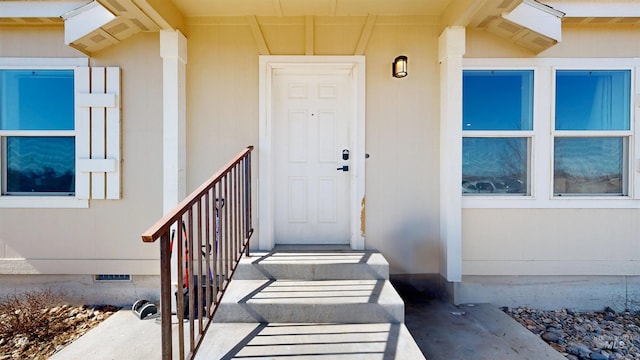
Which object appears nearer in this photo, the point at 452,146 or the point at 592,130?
the point at 452,146

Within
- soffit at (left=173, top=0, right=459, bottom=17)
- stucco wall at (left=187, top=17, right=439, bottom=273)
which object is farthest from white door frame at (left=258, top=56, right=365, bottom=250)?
soffit at (left=173, top=0, right=459, bottom=17)

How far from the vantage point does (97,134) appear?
3.21 meters

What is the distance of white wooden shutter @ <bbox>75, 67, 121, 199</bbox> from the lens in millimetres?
3191

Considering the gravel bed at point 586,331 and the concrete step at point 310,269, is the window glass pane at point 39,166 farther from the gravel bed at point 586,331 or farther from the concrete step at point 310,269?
the gravel bed at point 586,331

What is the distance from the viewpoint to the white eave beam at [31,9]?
309 cm

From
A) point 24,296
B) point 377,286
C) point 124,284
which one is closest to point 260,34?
point 377,286

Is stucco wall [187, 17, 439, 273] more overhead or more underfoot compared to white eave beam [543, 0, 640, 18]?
more underfoot

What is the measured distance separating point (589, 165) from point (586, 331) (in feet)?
5.05

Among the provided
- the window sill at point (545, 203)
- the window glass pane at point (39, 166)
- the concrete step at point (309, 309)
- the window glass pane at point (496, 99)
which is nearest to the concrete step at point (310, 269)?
the concrete step at point (309, 309)

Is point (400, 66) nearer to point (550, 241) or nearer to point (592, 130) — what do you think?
point (592, 130)

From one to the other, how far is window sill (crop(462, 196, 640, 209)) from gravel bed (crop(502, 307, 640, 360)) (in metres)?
Result: 0.98

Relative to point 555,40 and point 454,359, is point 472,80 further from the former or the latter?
point 454,359

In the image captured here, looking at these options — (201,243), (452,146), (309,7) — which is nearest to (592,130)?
(452,146)

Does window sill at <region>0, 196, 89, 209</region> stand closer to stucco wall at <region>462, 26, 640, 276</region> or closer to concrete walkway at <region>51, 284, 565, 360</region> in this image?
A: concrete walkway at <region>51, 284, 565, 360</region>
